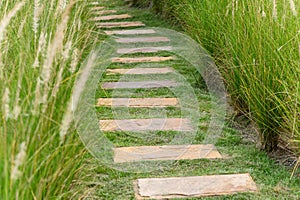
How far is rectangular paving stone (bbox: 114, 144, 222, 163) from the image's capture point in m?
3.13

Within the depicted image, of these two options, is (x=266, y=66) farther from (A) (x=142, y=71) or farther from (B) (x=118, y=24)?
(B) (x=118, y=24)

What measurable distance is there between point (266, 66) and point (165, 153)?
779 millimetres

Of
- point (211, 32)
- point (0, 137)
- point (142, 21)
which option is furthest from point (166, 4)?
point (0, 137)

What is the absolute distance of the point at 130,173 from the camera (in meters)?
2.95

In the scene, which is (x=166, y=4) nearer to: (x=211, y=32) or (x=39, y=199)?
(x=211, y=32)

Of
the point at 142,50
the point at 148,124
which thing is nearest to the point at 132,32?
the point at 142,50

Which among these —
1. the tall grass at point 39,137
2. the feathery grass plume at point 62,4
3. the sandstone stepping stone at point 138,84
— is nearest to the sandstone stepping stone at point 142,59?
the sandstone stepping stone at point 138,84

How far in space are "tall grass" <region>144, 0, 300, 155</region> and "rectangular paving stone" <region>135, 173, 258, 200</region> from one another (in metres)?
0.35

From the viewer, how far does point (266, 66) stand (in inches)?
127

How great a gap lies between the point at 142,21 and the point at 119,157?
4.36 meters

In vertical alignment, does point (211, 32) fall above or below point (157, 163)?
above

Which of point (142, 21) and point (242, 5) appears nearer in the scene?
point (242, 5)

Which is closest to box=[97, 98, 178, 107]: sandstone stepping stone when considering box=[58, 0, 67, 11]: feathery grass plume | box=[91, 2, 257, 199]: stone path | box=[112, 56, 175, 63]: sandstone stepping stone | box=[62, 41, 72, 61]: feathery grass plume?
box=[91, 2, 257, 199]: stone path

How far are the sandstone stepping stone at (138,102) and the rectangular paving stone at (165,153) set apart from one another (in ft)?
2.52
